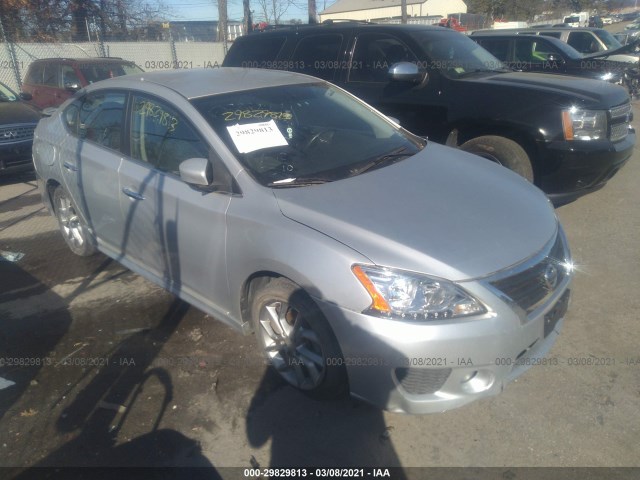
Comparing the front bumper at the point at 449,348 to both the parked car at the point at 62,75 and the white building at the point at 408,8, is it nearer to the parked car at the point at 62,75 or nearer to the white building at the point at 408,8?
the parked car at the point at 62,75

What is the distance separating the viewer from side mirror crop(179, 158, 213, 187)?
2.87 m

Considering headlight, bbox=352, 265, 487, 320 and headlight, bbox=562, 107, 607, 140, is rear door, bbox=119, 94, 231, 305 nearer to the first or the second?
headlight, bbox=352, 265, 487, 320

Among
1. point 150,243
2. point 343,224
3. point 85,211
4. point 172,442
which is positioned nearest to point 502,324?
point 343,224

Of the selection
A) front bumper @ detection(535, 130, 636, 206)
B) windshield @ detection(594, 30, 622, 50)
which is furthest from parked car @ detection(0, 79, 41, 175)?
windshield @ detection(594, 30, 622, 50)

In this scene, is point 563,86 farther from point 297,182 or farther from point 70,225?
point 70,225

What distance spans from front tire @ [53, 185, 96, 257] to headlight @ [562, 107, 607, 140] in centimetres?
445

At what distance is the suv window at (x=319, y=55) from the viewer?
6.09 meters

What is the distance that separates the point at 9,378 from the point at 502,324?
2976 mm

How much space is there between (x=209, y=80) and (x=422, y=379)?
256 cm

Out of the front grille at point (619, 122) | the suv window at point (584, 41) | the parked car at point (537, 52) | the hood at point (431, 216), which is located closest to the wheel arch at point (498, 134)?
the front grille at point (619, 122)

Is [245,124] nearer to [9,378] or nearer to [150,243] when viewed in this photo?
[150,243]

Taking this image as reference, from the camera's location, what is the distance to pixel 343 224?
8.37 feet

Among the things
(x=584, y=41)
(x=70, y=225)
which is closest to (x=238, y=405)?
(x=70, y=225)

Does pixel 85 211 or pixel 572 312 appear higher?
pixel 85 211
